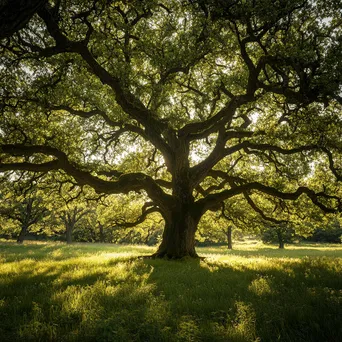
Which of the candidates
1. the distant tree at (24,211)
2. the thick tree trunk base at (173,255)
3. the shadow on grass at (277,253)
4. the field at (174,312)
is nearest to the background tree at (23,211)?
the distant tree at (24,211)

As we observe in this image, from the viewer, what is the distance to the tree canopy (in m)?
9.66

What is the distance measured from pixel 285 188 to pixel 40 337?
16.0 m

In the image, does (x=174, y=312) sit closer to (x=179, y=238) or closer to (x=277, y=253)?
(x=179, y=238)

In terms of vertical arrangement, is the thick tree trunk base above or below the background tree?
below

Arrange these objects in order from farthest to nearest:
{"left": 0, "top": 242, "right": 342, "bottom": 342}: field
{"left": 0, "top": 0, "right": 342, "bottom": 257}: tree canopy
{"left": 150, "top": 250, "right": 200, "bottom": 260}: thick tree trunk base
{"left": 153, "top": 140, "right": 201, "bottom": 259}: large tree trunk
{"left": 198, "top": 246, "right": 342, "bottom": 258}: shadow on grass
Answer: {"left": 198, "top": 246, "right": 342, "bottom": 258}: shadow on grass < {"left": 153, "top": 140, "right": 201, "bottom": 259}: large tree trunk < {"left": 150, "top": 250, "right": 200, "bottom": 260}: thick tree trunk base < {"left": 0, "top": 0, "right": 342, "bottom": 257}: tree canopy < {"left": 0, "top": 242, "right": 342, "bottom": 342}: field

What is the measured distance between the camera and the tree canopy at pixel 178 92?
31.7 feet

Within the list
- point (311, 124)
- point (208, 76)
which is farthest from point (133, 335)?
point (208, 76)

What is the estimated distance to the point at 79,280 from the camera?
8297mm

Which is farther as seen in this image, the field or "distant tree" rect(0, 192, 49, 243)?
"distant tree" rect(0, 192, 49, 243)

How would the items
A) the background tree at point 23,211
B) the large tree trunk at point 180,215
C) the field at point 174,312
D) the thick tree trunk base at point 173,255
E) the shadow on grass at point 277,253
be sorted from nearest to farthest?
1. the field at point 174,312
2. the thick tree trunk base at point 173,255
3. the large tree trunk at point 180,215
4. the shadow on grass at point 277,253
5. the background tree at point 23,211

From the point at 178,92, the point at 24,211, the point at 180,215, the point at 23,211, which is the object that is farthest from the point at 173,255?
the point at 23,211

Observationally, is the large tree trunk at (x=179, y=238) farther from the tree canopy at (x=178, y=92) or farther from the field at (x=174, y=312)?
the field at (x=174, y=312)

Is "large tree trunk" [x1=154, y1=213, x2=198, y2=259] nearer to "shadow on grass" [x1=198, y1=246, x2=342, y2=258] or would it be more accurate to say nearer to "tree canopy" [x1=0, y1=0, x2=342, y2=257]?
"tree canopy" [x1=0, y1=0, x2=342, y2=257]

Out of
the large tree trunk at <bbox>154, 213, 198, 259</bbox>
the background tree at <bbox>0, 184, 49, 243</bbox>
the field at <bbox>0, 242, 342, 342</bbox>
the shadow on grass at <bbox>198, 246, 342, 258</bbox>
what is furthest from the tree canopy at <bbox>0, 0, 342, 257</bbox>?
the background tree at <bbox>0, 184, 49, 243</bbox>
